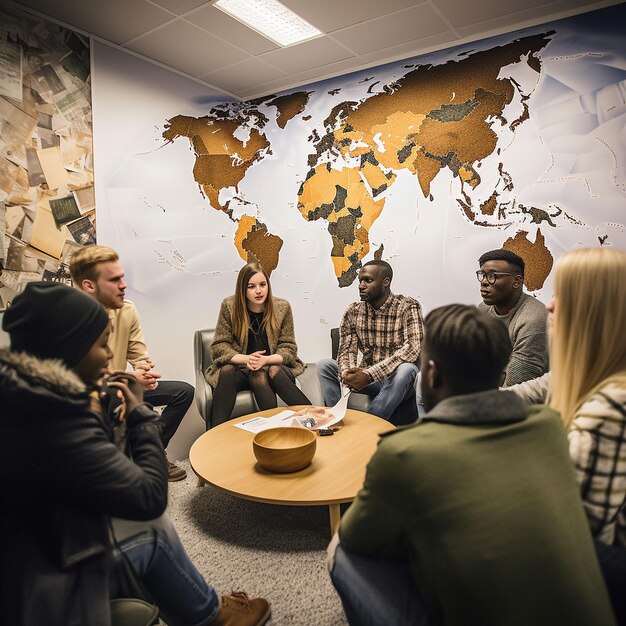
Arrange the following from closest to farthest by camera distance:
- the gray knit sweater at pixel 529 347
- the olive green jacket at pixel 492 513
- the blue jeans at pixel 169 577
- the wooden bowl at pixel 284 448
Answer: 1. the olive green jacket at pixel 492 513
2. the blue jeans at pixel 169 577
3. the wooden bowl at pixel 284 448
4. the gray knit sweater at pixel 529 347

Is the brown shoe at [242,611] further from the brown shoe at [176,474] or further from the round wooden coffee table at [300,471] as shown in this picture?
the brown shoe at [176,474]

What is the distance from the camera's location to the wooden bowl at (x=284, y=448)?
6.07 ft

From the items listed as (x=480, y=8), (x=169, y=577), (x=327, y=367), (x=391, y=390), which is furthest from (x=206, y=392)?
(x=480, y=8)

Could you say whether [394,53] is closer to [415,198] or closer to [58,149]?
[415,198]

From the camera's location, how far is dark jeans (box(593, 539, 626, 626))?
106cm

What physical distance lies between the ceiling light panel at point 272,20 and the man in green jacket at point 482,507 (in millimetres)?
2733

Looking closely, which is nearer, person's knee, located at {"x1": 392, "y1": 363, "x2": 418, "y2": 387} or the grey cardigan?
person's knee, located at {"x1": 392, "y1": 363, "x2": 418, "y2": 387}

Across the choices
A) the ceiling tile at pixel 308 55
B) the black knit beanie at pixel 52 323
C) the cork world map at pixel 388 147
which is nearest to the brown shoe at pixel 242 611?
the black knit beanie at pixel 52 323

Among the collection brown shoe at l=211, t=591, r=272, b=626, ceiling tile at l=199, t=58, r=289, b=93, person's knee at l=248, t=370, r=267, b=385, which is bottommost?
brown shoe at l=211, t=591, r=272, b=626

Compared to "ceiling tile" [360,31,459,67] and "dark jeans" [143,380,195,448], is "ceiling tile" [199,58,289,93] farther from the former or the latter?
"dark jeans" [143,380,195,448]

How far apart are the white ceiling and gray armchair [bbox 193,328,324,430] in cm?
208

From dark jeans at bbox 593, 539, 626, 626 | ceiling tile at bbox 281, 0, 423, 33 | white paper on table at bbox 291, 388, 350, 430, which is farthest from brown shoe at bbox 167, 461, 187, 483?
ceiling tile at bbox 281, 0, 423, 33

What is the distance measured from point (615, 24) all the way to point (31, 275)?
3.99 metres

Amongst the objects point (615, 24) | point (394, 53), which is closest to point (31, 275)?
point (394, 53)
